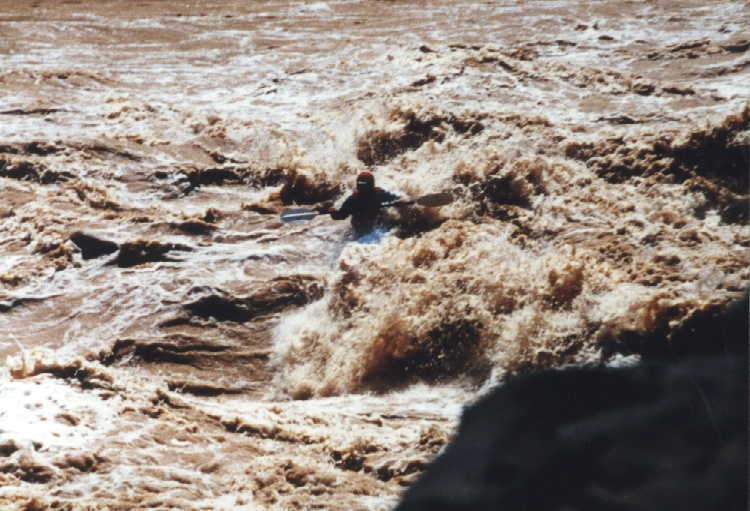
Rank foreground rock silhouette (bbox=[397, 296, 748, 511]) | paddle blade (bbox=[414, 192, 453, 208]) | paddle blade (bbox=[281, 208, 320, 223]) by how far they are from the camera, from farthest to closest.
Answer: paddle blade (bbox=[281, 208, 320, 223]) < paddle blade (bbox=[414, 192, 453, 208]) < foreground rock silhouette (bbox=[397, 296, 748, 511])

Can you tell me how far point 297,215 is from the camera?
700cm

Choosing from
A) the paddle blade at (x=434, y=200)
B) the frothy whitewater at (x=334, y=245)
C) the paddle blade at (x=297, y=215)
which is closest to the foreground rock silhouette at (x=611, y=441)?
the frothy whitewater at (x=334, y=245)

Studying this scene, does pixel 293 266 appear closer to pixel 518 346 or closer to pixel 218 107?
pixel 518 346

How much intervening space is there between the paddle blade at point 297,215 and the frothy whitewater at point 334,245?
0.16 metres

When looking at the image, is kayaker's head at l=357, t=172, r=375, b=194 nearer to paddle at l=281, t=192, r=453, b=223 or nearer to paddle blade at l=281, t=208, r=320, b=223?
paddle at l=281, t=192, r=453, b=223

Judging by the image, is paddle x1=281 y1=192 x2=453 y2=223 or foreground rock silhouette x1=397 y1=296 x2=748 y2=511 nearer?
foreground rock silhouette x1=397 y1=296 x2=748 y2=511

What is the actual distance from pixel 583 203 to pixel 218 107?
513cm

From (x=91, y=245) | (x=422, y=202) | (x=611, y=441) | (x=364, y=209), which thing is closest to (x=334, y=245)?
(x=364, y=209)

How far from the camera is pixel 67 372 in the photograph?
16.5 feet

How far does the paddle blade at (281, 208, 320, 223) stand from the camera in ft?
22.9

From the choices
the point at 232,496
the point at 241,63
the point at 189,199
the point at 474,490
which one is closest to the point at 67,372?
the point at 232,496

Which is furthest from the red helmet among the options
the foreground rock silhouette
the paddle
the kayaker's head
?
the foreground rock silhouette

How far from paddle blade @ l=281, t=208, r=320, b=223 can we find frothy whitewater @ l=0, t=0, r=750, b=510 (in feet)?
0.53

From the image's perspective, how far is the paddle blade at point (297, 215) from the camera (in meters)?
6.98
